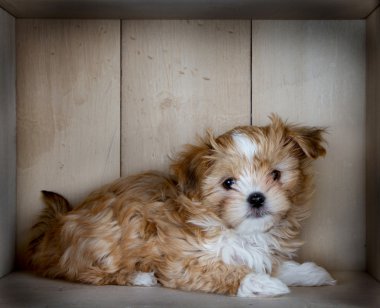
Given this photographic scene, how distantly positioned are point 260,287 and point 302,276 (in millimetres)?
206

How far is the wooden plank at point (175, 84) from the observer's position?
6.09 ft

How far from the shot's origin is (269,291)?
142cm

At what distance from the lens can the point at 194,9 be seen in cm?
169

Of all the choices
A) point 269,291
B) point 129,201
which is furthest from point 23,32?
point 269,291

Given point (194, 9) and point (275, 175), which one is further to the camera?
point (194, 9)

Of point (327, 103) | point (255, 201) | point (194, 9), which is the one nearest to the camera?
point (255, 201)

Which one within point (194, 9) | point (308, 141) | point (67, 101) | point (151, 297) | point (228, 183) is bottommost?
point (151, 297)

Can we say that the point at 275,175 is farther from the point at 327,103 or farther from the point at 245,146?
the point at 327,103

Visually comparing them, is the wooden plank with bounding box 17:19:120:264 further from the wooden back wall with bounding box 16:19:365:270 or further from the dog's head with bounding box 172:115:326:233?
the dog's head with bounding box 172:115:326:233

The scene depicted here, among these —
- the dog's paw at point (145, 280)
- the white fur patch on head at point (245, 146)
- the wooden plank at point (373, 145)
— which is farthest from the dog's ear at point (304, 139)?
the dog's paw at point (145, 280)

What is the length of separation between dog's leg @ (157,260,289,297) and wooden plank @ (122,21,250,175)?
438 mm

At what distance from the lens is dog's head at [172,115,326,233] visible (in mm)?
1434

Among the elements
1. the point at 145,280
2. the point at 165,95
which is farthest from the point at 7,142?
the point at 145,280

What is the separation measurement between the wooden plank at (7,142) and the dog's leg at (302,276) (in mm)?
790
